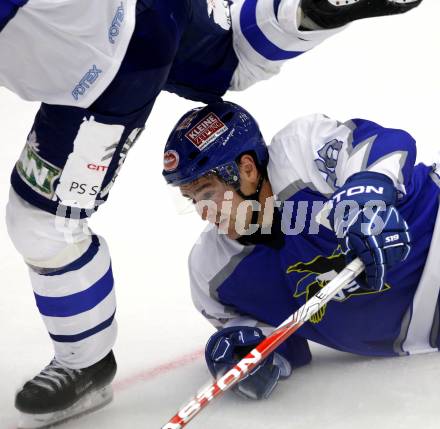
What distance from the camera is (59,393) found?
2.06 meters

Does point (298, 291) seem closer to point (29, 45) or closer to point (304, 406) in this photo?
point (304, 406)

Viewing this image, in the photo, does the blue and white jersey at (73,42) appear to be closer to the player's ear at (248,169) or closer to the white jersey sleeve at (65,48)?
the white jersey sleeve at (65,48)

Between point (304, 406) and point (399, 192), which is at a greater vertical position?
point (399, 192)

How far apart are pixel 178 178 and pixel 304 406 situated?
55 centimetres

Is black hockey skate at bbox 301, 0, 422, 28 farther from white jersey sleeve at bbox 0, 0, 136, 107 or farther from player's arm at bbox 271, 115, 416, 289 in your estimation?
white jersey sleeve at bbox 0, 0, 136, 107

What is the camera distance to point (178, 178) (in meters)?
2.20

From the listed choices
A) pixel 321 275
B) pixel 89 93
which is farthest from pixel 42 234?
pixel 321 275

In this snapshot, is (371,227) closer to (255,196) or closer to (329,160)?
(329,160)

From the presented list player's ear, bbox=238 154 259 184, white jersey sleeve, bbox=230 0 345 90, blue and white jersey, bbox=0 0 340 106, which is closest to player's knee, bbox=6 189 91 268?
blue and white jersey, bbox=0 0 340 106

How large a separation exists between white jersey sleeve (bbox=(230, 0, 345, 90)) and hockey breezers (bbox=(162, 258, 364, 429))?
0.53 meters

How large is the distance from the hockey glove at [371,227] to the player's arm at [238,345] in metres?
0.34

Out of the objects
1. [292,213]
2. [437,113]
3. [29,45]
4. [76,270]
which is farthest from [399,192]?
[437,113]

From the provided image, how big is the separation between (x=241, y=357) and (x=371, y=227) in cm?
48

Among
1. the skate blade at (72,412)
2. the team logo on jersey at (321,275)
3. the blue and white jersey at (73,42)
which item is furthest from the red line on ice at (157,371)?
the blue and white jersey at (73,42)
